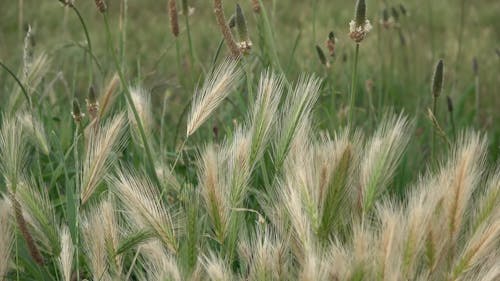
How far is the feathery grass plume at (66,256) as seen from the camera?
138 centimetres

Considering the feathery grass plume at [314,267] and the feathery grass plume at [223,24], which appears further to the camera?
the feathery grass plume at [223,24]

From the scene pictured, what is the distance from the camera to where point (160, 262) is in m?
1.39

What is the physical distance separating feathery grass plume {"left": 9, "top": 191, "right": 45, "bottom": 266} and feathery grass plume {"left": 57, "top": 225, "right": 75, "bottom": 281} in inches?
4.1

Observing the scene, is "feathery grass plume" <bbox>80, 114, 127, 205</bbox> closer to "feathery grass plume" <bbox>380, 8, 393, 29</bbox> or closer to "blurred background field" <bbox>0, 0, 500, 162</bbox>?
"feathery grass plume" <bbox>380, 8, 393, 29</bbox>

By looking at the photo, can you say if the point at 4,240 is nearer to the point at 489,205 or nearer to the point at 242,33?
the point at 242,33

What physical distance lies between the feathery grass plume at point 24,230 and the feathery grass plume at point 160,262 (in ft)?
0.67

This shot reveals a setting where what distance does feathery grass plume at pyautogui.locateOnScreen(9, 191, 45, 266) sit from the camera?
1.54m

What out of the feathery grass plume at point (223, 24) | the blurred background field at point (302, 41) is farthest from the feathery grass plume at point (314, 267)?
the blurred background field at point (302, 41)

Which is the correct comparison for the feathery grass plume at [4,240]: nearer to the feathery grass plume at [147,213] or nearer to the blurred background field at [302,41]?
the feathery grass plume at [147,213]

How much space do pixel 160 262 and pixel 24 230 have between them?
30 centimetres

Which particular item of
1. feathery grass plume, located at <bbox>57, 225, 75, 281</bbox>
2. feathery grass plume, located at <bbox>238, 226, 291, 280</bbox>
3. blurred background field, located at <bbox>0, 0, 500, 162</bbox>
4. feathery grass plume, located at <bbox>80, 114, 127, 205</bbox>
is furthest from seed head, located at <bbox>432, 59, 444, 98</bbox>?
blurred background field, located at <bbox>0, 0, 500, 162</bbox>

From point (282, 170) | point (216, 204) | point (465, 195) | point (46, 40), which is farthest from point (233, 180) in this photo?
point (46, 40)

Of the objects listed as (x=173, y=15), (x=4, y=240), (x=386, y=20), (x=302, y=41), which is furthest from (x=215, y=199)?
(x=302, y=41)

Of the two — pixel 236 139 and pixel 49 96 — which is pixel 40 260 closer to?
pixel 236 139
